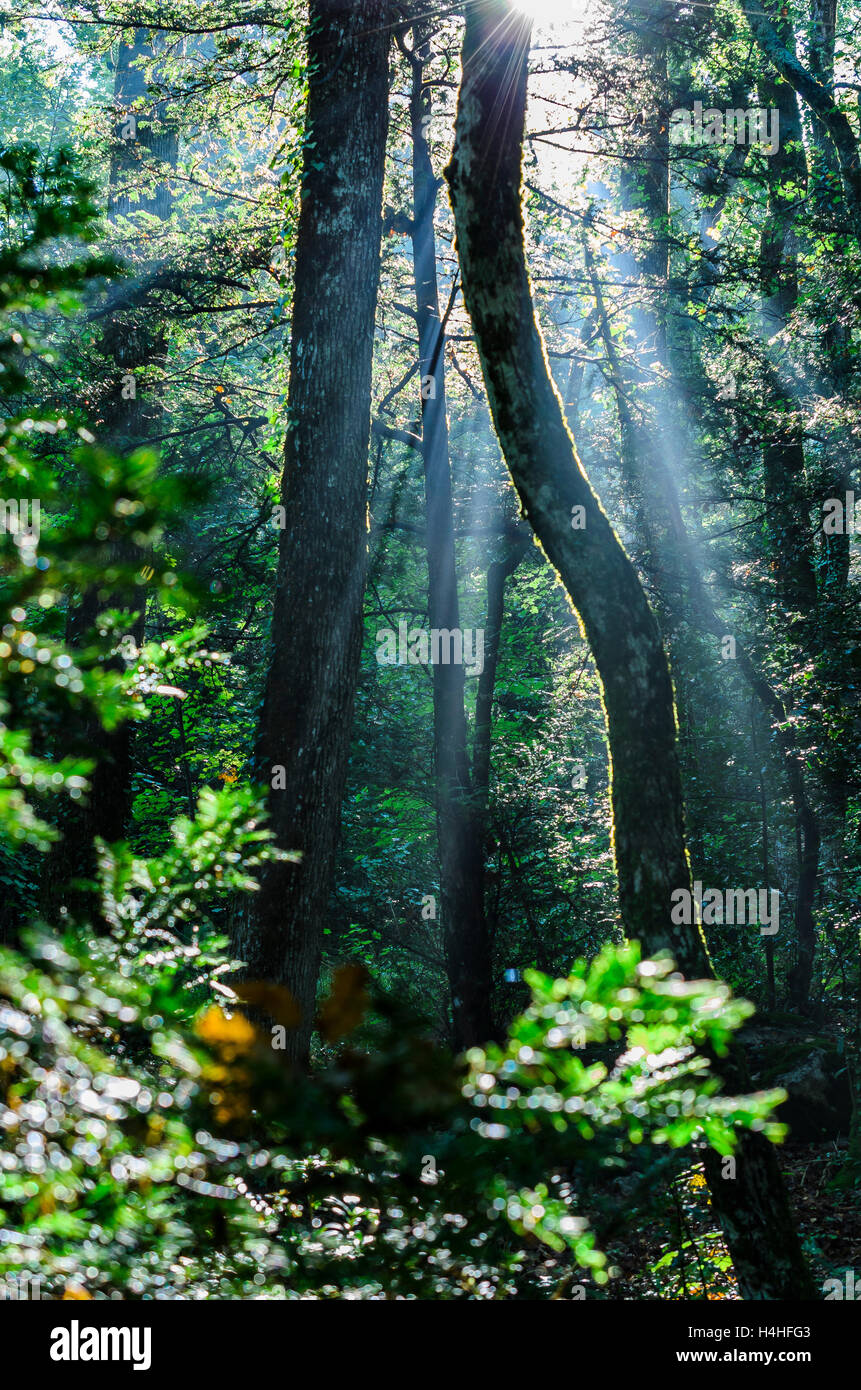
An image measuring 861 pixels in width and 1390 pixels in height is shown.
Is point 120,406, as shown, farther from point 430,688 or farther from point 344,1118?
point 344,1118

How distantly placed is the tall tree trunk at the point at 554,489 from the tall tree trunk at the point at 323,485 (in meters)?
1.80

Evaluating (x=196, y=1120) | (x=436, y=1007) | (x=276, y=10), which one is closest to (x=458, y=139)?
(x=196, y=1120)

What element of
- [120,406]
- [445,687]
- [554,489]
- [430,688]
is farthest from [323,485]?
[430,688]

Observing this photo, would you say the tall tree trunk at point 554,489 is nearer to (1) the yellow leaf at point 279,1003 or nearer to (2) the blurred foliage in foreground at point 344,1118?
(2) the blurred foliage in foreground at point 344,1118

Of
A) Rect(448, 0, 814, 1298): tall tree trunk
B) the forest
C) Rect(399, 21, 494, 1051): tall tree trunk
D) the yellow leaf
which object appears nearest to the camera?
the yellow leaf

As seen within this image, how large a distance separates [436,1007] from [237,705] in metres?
4.93

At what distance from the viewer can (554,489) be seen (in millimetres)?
4926

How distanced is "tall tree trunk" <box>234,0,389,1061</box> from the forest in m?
0.03

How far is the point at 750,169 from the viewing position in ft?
35.8

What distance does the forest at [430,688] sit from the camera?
161cm

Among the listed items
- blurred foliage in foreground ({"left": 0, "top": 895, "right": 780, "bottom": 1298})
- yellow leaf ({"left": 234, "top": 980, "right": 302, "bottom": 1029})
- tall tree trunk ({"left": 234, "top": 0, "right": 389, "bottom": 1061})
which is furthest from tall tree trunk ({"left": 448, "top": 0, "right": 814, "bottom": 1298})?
yellow leaf ({"left": 234, "top": 980, "right": 302, "bottom": 1029})

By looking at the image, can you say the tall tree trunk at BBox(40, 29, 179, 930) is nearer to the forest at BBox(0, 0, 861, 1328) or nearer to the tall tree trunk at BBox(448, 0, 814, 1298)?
the forest at BBox(0, 0, 861, 1328)

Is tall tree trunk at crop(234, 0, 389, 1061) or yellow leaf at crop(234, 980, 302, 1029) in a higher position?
tall tree trunk at crop(234, 0, 389, 1061)

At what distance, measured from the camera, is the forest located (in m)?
1.61
